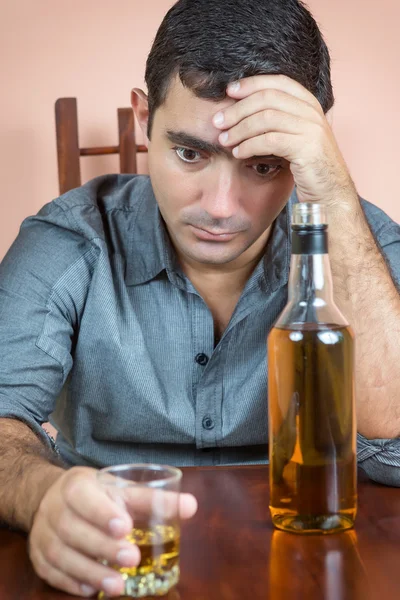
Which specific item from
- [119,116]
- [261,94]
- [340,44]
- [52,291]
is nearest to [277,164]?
[261,94]

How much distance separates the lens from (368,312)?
1.28 metres

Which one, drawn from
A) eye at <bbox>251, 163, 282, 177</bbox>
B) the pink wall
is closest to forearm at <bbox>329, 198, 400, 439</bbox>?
eye at <bbox>251, 163, 282, 177</bbox>

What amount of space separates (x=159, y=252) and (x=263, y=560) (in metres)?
0.78

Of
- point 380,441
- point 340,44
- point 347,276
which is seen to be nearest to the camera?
point 380,441

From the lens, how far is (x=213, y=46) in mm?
1242

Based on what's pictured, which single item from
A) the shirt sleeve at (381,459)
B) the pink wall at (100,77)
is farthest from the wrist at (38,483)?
the pink wall at (100,77)

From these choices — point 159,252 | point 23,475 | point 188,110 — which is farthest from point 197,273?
point 23,475

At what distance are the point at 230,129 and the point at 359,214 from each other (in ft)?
0.93

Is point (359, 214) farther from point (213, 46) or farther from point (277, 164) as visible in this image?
point (213, 46)

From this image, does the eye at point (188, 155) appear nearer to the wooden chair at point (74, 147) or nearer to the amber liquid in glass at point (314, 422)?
the amber liquid in glass at point (314, 422)

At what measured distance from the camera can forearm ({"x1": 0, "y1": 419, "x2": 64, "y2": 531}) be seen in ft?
2.80

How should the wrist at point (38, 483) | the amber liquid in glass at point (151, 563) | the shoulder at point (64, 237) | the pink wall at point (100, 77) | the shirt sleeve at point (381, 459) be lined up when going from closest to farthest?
the amber liquid in glass at point (151, 563)
the wrist at point (38, 483)
the shirt sleeve at point (381, 459)
the shoulder at point (64, 237)
the pink wall at point (100, 77)

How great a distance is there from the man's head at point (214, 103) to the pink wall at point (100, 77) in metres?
1.02

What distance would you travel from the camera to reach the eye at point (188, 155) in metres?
1.27
